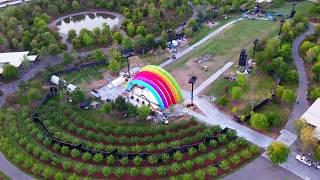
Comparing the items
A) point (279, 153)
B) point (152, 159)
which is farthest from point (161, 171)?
point (279, 153)


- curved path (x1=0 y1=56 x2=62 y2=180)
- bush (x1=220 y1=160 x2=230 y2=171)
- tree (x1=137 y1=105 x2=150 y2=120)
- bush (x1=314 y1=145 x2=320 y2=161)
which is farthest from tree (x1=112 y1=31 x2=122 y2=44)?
bush (x1=314 y1=145 x2=320 y2=161)

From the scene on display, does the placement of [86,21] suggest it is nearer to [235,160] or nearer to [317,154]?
[235,160]

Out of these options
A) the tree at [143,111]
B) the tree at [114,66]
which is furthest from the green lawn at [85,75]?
the tree at [143,111]

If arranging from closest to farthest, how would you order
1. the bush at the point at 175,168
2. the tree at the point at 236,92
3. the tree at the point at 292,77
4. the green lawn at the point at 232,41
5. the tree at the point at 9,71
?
the bush at the point at 175,168, the tree at the point at 236,92, the tree at the point at 292,77, the tree at the point at 9,71, the green lawn at the point at 232,41

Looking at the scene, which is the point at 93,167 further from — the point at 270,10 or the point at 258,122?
the point at 270,10

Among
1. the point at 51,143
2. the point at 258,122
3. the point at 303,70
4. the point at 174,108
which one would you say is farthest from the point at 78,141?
the point at 303,70

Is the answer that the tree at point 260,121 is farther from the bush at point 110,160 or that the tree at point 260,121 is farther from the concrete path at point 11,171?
the concrete path at point 11,171

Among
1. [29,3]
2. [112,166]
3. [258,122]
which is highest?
[29,3]

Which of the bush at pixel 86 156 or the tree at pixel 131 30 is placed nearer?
the bush at pixel 86 156
